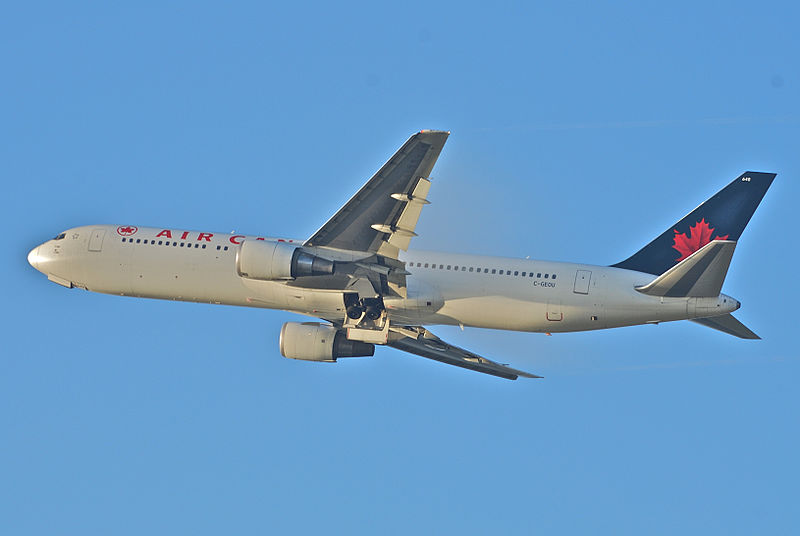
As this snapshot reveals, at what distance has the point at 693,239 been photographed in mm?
45625

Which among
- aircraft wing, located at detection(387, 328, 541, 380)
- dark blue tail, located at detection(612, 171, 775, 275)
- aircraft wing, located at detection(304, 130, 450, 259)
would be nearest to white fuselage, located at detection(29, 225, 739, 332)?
Result: dark blue tail, located at detection(612, 171, 775, 275)

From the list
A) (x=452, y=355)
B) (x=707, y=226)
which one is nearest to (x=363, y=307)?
(x=452, y=355)

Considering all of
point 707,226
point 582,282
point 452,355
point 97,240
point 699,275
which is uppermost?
point 707,226

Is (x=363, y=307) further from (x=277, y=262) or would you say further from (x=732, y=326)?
(x=732, y=326)

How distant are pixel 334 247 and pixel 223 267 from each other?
5.42 m

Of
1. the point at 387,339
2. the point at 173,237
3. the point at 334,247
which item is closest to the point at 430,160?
the point at 334,247

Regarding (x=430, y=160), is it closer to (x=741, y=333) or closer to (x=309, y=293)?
(x=309, y=293)

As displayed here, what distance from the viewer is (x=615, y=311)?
43.2m

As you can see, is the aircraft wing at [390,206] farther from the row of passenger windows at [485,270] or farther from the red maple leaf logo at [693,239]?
the red maple leaf logo at [693,239]

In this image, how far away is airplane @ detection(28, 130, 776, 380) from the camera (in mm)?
41375

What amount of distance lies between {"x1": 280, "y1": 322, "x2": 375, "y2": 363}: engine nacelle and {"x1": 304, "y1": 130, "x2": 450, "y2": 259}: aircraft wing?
19.7 ft

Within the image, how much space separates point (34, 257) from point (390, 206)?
17.6m

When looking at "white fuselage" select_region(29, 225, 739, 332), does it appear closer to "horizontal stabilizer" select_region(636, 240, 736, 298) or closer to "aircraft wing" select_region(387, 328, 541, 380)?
"horizontal stabilizer" select_region(636, 240, 736, 298)

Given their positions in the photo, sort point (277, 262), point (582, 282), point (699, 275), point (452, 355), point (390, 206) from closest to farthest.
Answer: point (699, 275), point (390, 206), point (277, 262), point (582, 282), point (452, 355)
